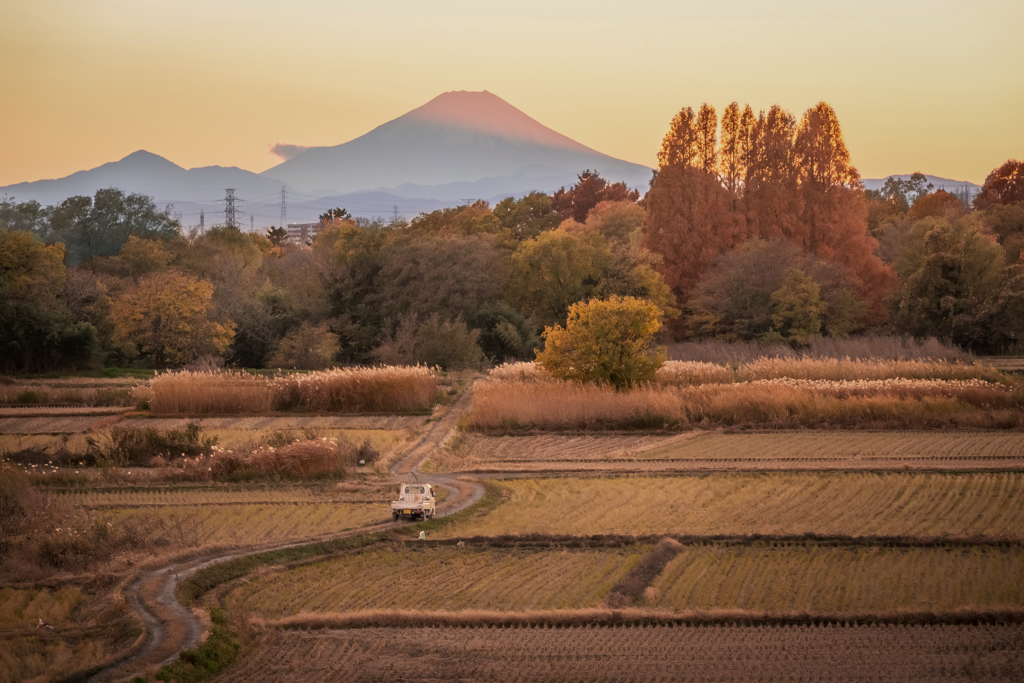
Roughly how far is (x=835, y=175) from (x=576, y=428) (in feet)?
125

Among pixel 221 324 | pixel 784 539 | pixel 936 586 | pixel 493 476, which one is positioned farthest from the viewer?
pixel 221 324

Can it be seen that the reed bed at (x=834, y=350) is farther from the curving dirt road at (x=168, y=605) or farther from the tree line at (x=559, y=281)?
the curving dirt road at (x=168, y=605)

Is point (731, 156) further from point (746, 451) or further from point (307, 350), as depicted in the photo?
point (746, 451)

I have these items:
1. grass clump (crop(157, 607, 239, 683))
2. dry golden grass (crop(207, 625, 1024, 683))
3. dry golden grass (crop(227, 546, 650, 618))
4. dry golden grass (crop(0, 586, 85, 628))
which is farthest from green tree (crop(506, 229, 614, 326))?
grass clump (crop(157, 607, 239, 683))

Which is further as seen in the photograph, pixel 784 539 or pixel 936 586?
pixel 784 539

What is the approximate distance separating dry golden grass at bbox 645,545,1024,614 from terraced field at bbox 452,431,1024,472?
783 cm

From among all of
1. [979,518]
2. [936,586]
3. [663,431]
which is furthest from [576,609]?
[663,431]

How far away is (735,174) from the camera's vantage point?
→ 61.0 metres

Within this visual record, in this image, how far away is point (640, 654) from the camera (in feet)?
32.8

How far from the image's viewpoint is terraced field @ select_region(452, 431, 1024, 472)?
22.3m

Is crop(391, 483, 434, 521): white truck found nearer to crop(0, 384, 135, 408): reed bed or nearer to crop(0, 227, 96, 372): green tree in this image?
crop(0, 384, 135, 408): reed bed

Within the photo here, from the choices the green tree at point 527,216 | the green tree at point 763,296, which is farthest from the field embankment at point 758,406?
the green tree at point 527,216

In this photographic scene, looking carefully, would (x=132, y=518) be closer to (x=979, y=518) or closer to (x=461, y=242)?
(x=979, y=518)

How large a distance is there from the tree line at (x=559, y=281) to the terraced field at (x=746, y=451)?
1987 centimetres
